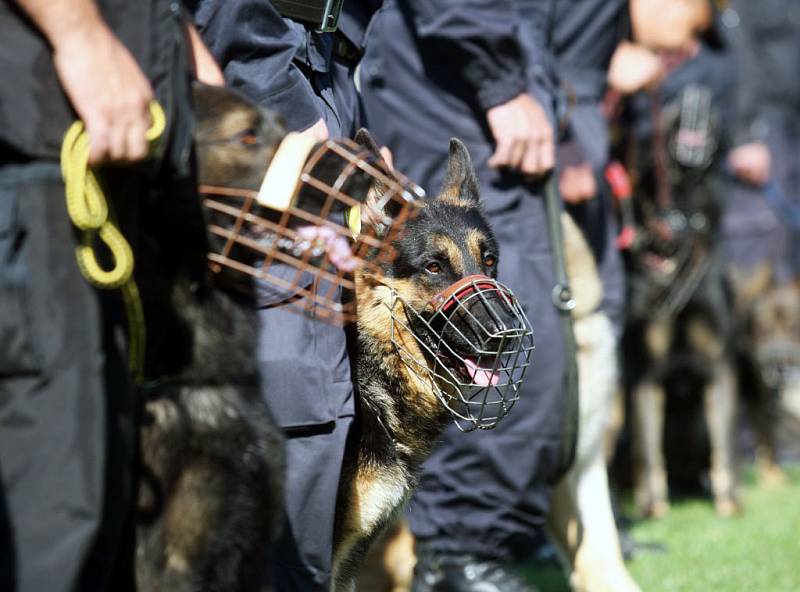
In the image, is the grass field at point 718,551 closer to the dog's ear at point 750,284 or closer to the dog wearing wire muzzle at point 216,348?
the dog's ear at point 750,284

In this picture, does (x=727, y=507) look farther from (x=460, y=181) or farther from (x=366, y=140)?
(x=366, y=140)

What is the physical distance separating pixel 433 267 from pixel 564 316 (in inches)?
34.2

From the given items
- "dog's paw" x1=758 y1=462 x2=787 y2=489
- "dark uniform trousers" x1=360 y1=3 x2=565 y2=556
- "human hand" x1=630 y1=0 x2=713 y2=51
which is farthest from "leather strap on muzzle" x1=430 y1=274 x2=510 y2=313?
"dog's paw" x1=758 y1=462 x2=787 y2=489

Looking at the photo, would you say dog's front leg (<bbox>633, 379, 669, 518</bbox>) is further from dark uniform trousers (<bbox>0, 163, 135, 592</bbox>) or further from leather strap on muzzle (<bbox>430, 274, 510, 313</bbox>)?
dark uniform trousers (<bbox>0, 163, 135, 592</bbox>)

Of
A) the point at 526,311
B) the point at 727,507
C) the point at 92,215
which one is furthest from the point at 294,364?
the point at 727,507

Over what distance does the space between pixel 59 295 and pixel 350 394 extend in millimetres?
1006

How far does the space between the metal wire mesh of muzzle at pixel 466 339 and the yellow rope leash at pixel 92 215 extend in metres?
0.98

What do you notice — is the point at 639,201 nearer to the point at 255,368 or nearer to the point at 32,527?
the point at 255,368

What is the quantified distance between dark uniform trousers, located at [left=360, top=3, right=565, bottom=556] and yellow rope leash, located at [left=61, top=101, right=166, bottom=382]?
190 cm

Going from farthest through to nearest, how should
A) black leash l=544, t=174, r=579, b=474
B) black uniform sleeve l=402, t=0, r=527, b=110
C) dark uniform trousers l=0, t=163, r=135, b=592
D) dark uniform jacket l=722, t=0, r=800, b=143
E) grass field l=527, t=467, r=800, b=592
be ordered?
dark uniform jacket l=722, t=0, r=800, b=143, grass field l=527, t=467, r=800, b=592, black leash l=544, t=174, r=579, b=474, black uniform sleeve l=402, t=0, r=527, b=110, dark uniform trousers l=0, t=163, r=135, b=592

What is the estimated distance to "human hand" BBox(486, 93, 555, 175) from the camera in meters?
3.45

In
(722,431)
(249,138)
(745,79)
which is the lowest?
(722,431)

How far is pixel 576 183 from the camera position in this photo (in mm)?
4125

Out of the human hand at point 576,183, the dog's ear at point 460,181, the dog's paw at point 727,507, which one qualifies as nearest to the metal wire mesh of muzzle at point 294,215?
the dog's ear at point 460,181
